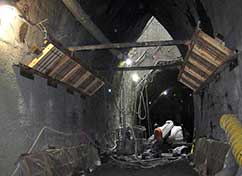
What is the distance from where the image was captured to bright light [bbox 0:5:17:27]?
4.61 metres

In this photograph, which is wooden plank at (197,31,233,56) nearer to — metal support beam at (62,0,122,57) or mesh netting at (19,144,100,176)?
metal support beam at (62,0,122,57)

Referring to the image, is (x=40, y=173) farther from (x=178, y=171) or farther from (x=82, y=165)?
(x=178, y=171)

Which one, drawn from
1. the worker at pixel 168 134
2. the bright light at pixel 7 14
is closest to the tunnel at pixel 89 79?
the bright light at pixel 7 14

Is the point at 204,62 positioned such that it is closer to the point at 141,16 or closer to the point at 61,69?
the point at 61,69

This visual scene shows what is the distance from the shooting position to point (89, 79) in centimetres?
847

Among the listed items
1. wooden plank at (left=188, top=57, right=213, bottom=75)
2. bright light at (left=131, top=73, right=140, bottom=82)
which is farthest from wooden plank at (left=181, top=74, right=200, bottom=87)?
bright light at (left=131, top=73, right=140, bottom=82)

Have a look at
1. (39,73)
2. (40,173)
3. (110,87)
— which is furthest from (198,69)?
(110,87)

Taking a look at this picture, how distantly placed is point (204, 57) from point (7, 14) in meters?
3.45

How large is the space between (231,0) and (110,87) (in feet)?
25.0

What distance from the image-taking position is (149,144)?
14.4 meters

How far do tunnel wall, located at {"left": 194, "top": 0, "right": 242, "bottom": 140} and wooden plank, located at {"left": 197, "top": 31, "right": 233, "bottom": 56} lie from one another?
101 millimetres

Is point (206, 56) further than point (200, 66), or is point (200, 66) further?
point (200, 66)

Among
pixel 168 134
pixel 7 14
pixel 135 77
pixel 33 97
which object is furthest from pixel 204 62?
pixel 135 77

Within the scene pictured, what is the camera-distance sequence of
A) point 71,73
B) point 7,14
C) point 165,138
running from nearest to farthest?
point 7,14
point 71,73
point 165,138
